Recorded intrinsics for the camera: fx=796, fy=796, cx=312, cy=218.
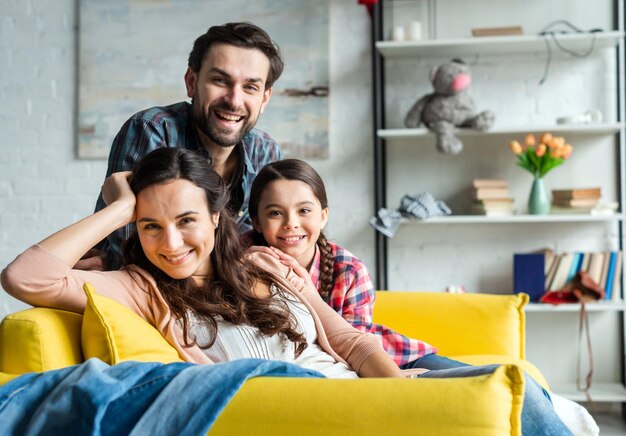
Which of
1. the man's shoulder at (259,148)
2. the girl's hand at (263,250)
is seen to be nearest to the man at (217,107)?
the man's shoulder at (259,148)

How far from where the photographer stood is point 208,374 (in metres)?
1.26

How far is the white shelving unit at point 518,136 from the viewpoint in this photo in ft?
11.9

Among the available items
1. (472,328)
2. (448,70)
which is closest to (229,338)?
(472,328)

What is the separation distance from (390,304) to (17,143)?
→ 2.54 m

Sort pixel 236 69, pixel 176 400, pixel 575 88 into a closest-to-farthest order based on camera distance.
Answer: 1. pixel 176 400
2. pixel 236 69
3. pixel 575 88

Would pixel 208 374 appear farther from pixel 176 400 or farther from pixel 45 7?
pixel 45 7

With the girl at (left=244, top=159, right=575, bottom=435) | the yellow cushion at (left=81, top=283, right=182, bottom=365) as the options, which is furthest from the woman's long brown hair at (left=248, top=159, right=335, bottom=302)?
the yellow cushion at (left=81, top=283, right=182, bottom=365)

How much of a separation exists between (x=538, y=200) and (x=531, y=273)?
34 cm

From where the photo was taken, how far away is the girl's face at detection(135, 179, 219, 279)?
1730mm

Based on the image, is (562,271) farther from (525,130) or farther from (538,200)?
(525,130)

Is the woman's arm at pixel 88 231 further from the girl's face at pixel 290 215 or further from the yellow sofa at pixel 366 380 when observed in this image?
the girl's face at pixel 290 215

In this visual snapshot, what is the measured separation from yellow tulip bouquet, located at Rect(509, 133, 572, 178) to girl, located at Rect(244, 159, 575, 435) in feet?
5.41

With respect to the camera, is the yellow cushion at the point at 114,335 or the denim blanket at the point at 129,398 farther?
the yellow cushion at the point at 114,335

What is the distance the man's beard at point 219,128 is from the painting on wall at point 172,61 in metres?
1.71
